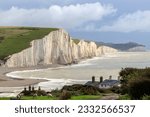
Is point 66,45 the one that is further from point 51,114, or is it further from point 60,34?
point 51,114

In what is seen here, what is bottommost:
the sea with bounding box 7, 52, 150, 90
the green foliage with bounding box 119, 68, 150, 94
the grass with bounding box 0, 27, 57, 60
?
the sea with bounding box 7, 52, 150, 90

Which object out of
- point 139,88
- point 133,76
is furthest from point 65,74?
point 139,88

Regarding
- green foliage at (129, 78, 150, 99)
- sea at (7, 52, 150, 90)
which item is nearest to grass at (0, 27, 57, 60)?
sea at (7, 52, 150, 90)

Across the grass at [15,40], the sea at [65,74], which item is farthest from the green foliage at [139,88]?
the grass at [15,40]

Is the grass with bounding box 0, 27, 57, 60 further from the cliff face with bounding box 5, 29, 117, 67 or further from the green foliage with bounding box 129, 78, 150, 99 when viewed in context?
the green foliage with bounding box 129, 78, 150, 99

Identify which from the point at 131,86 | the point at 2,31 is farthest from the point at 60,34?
the point at 131,86

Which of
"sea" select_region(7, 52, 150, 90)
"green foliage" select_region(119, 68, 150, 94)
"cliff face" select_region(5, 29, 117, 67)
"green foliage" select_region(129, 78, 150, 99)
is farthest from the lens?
"cliff face" select_region(5, 29, 117, 67)

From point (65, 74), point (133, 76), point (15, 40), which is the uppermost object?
point (15, 40)

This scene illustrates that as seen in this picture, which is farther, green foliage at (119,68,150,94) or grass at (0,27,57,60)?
grass at (0,27,57,60)

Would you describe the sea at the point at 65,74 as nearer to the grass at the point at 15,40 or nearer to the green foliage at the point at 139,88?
the grass at the point at 15,40

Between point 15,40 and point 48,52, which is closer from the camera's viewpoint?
point 48,52

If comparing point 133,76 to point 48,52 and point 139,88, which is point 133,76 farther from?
point 48,52
